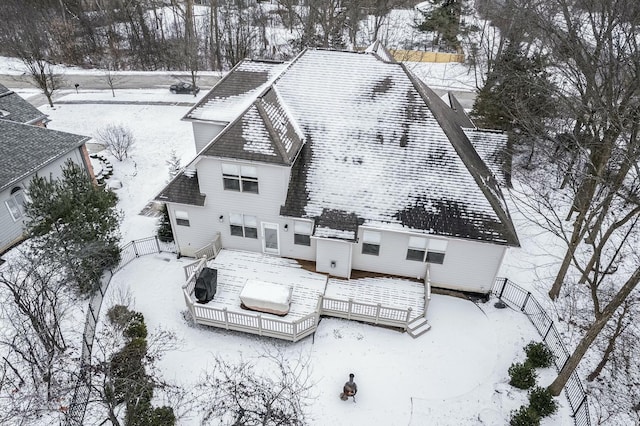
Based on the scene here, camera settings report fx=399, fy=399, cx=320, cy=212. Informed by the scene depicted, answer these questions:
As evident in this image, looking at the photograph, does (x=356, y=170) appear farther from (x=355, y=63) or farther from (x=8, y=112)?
(x=8, y=112)

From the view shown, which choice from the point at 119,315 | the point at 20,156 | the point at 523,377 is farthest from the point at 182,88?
the point at 523,377

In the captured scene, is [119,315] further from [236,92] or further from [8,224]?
[236,92]

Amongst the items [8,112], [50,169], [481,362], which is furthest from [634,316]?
[8,112]

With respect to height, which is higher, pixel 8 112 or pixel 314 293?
pixel 8 112

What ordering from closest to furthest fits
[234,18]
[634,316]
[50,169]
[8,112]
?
[634,316] < [50,169] < [8,112] < [234,18]

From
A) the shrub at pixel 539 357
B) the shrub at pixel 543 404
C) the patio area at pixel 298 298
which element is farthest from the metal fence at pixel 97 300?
the shrub at pixel 539 357

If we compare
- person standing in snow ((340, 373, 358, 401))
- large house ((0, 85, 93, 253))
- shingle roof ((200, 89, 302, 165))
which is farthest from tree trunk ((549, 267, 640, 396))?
large house ((0, 85, 93, 253))

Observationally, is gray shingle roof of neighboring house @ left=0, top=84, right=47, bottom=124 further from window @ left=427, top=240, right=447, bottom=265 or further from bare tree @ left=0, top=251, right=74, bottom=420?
window @ left=427, top=240, right=447, bottom=265
